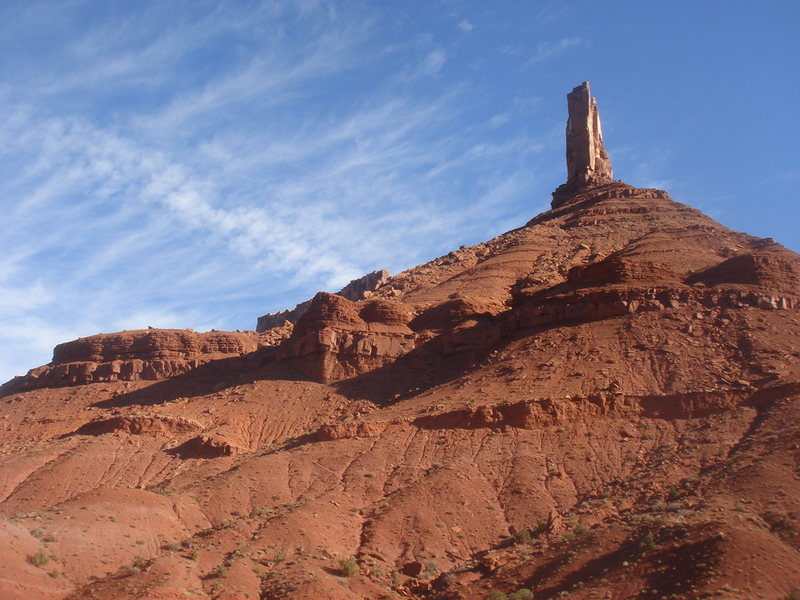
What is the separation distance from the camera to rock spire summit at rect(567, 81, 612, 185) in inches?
3570

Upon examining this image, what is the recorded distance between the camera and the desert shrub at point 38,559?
95.1 ft

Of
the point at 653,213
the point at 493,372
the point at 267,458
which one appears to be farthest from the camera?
the point at 653,213

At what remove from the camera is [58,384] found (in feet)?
207

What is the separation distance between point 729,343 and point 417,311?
21.5 meters

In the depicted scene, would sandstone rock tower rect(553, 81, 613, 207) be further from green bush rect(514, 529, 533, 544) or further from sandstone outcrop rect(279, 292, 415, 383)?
green bush rect(514, 529, 533, 544)

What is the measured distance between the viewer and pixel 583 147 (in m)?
91.0

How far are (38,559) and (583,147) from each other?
7138cm

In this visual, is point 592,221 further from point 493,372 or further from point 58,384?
point 58,384

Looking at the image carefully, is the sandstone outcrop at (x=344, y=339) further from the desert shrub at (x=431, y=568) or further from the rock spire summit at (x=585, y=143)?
the rock spire summit at (x=585, y=143)

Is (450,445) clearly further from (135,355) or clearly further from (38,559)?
(135,355)

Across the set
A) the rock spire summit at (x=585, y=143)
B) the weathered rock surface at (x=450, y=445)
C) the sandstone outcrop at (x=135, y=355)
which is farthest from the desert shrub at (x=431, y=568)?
the rock spire summit at (x=585, y=143)

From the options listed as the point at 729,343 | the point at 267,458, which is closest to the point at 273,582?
the point at 267,458

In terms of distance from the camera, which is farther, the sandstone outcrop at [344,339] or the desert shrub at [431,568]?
the sandstone outcrop at [344,339]

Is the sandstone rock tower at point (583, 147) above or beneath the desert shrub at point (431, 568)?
above
